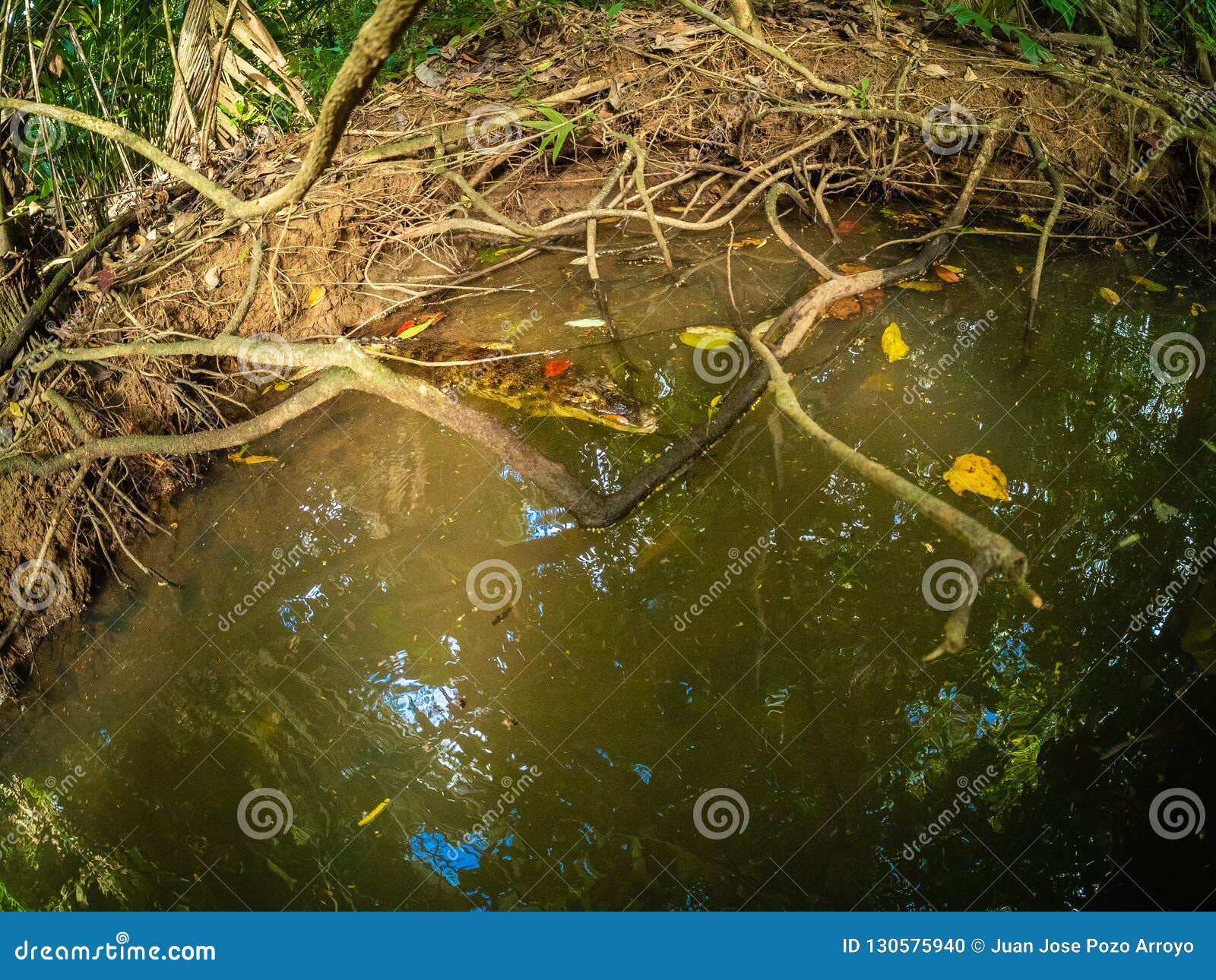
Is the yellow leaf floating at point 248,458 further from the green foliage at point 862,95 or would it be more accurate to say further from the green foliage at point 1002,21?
the green foliage at point 1002,21

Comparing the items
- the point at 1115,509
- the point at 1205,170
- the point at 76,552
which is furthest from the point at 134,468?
the point at 1205,170

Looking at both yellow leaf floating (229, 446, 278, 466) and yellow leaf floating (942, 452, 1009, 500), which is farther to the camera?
yellow leaf floating (229, 446, 278, 466)

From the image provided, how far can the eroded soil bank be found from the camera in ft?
10.8

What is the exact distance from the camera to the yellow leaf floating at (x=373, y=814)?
2.19 m
